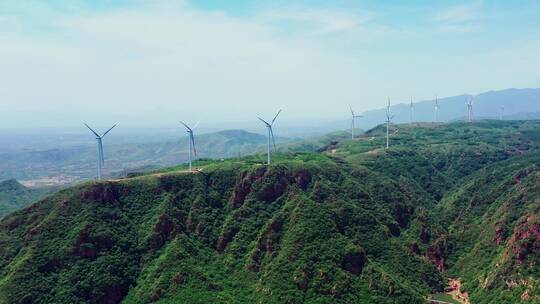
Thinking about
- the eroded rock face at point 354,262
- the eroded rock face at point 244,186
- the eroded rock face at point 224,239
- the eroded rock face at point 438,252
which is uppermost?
the eroded rock face at point 244,186

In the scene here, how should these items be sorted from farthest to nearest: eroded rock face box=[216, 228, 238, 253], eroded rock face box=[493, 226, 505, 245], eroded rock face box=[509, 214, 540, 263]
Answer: eroded rock face box=[493, 226, 505, 245], eroded rock face box=[216, 228, 238, 253], eroded rock face box=[509, 214, 540, 263]

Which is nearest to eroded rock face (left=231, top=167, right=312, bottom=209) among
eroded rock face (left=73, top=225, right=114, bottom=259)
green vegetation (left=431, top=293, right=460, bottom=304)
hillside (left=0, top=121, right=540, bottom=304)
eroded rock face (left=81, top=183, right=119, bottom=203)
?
hillside (left=0, top=121, right=540, bottom=304)

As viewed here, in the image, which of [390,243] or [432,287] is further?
[390,243]

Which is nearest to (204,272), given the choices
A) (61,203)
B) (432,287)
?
(61,203)

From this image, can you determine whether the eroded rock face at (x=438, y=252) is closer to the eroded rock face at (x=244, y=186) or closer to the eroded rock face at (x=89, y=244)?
the eroded rock face at (x=244, y=186)

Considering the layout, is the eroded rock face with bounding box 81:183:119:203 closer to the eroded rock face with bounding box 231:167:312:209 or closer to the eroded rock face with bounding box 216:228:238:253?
the eroded rock face with bounding box 216:228:238:253

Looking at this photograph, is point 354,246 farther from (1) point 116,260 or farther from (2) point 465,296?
(1) point 116,260

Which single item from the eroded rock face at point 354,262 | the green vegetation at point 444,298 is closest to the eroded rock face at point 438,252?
the green vegetation at point 444,298

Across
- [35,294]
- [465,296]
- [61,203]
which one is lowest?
[465,296]

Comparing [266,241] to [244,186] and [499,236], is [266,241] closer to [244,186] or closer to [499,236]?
[244,186]
